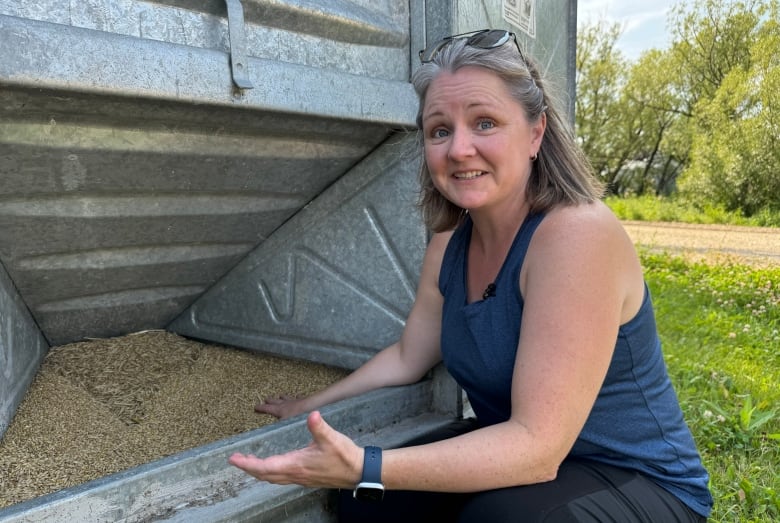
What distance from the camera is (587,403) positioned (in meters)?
1.54

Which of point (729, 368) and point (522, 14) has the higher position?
point (522, 14)

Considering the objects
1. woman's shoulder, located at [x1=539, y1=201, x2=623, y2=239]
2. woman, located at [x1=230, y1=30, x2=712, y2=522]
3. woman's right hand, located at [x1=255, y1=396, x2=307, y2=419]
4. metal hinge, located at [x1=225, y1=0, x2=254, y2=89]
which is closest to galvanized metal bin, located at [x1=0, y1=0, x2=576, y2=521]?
metal hinge, located at [x1=225, y1=0, x2=254, y2=89]

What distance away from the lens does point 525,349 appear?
1.57 metres

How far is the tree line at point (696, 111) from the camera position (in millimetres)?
Result: 11289

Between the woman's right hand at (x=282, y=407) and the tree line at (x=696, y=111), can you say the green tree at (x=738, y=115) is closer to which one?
the tree line at (x=696, y=111)

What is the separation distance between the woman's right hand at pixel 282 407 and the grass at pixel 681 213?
32.6 ft

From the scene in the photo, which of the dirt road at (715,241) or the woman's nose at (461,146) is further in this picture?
the dirt road at (715,241)

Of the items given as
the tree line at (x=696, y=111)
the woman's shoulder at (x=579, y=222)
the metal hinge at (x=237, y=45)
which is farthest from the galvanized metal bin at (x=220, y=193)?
the tree line at (x=696, y=111)

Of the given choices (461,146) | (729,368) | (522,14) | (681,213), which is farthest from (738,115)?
(461,146)

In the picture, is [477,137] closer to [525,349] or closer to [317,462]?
[525,349]

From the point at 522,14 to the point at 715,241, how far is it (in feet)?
28.2

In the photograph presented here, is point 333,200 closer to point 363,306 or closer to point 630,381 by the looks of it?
point 363,306

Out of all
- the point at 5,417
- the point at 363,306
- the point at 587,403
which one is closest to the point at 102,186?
the point at 5,417

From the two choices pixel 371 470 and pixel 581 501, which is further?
pixel 581 501
